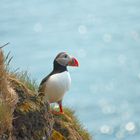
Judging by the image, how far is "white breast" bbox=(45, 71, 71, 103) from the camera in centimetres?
1440

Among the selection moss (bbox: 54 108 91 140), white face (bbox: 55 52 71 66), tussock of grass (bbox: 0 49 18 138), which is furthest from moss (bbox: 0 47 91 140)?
white face (bbox: 55 52 71 66)

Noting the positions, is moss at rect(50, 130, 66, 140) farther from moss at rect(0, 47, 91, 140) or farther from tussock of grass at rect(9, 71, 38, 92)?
tussock of grass at rect(9, 71, 38, 92)

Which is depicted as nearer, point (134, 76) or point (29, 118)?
point (29, 118)

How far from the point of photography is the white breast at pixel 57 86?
47.2 feet

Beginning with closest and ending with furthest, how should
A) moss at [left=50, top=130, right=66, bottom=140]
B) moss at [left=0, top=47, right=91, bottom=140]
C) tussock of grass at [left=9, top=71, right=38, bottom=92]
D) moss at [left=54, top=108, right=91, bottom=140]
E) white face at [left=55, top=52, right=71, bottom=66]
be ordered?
moss at [left=0, top=47, right=91, bottom=140] < tussock of grass at [left=9, top=71, right=38, bottom=92] < moss at [left=50, top=130, right=66, bottom=140] < moss at [left=54, top=108, right=91, bottom=140] < white face at [left=55, top=52, right=71, bottom=66]

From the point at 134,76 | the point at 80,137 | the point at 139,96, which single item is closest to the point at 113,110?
the point at 139,96

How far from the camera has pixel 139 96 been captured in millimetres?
86812

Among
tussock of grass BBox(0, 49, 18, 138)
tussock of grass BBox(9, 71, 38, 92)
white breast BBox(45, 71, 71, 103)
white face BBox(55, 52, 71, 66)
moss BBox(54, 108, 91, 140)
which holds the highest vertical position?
tussock of grass BBox(0, 49, 18, 138)

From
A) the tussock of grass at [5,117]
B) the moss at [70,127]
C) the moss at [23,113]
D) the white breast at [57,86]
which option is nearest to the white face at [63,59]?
the white breast at [57,86]

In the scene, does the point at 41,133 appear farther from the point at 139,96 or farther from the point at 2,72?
the point at 139,96

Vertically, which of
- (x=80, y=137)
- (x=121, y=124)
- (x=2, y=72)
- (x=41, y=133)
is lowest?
(x=121, y=124)

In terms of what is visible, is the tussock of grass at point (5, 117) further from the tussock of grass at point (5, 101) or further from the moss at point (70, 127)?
the moss at point (70, 127)

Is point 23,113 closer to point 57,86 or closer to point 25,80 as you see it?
point 25,80

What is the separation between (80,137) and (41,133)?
219 cm
